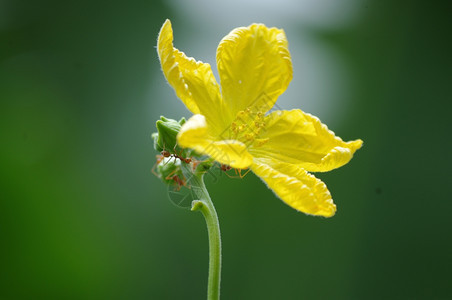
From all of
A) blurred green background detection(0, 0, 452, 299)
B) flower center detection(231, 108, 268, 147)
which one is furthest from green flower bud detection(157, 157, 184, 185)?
blurred green background detection(0, 0, 452, 299)

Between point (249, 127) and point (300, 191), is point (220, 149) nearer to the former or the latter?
point (300, 191)

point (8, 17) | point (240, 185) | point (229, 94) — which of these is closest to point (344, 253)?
point (240, 185)

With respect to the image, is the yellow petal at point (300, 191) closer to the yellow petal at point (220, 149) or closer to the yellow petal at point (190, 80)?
the yellow petal at point (220, 149)

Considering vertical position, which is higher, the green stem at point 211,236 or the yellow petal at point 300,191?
A: the yellow petal at point 300,191

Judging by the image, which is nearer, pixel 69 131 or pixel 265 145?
pixel 265 145

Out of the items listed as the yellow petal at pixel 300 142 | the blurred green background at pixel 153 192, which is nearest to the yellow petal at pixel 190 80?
the yellow petal at pixel 300 142

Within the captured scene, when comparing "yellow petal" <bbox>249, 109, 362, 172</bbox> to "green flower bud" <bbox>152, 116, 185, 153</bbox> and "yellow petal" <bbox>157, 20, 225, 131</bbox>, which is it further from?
"green flower bud" <bbox>152, 116, 185, 153</bbox>

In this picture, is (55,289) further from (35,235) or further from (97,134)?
(97,134)
